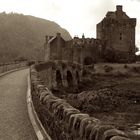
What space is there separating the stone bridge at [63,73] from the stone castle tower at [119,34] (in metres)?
14.1

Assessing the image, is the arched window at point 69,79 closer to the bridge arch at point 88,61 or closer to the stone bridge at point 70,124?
the bridge arch at point 88,61

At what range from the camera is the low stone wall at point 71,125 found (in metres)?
5.52

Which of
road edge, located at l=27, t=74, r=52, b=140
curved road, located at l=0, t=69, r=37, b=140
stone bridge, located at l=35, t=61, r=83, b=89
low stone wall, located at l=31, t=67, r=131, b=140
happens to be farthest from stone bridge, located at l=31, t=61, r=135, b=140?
stone bridge, located at l=35, t=61, r=83, b=89

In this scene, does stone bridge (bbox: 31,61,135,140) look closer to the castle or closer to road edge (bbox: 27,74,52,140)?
road edge (bbox: 27,74,52,140)

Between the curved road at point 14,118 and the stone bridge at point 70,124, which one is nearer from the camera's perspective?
the stone bridge at point 70,124

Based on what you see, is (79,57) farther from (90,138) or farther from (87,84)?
(90,138)

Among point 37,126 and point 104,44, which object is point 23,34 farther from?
point 37,126

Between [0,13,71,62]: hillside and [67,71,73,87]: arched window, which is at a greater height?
[0,13,71,62]: hillside

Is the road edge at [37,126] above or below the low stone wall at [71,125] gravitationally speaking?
below

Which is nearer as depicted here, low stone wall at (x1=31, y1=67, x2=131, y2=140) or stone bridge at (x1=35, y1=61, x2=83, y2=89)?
low stone wall at (x1=31, y1=67, x2=131, y2=140)

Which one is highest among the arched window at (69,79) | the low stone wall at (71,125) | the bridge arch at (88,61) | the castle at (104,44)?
the castle at (104,44)

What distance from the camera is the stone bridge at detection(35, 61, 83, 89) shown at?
42.4 metres

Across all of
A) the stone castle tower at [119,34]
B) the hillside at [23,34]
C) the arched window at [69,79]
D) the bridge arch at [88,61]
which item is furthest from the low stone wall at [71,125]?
the hillside at [23,34]

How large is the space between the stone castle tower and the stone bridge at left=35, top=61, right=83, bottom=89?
14126 mm
